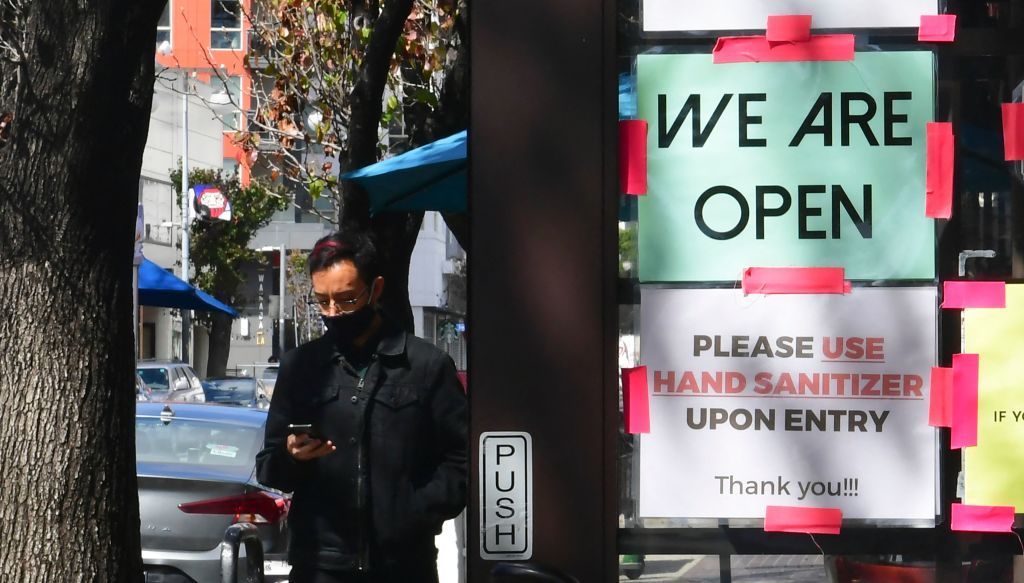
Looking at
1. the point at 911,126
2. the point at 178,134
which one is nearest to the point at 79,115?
the point at 911,126

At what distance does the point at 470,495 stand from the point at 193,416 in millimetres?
7858

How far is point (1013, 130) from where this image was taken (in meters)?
2.21

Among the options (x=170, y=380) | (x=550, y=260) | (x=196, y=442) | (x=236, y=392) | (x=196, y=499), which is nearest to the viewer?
(x=550, y=260)

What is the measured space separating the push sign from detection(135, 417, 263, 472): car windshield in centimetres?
701

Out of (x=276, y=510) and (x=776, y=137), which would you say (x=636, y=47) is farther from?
(x=276, y=510)

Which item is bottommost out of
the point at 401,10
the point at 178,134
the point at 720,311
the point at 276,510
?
the point at 276,510

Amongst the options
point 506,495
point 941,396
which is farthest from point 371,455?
point 941,396

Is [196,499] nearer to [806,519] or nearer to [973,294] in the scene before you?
[806,519]

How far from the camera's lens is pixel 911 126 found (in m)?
2.20

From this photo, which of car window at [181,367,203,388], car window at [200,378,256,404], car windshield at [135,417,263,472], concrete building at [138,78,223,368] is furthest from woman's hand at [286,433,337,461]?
concrete building at [138,78,223,368]

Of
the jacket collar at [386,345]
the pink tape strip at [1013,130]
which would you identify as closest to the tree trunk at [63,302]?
the jacket collar at [386,345]

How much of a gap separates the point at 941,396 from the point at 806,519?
0.28 m

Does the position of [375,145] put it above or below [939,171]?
above

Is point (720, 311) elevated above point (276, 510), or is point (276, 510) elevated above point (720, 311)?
point (720, 311)
